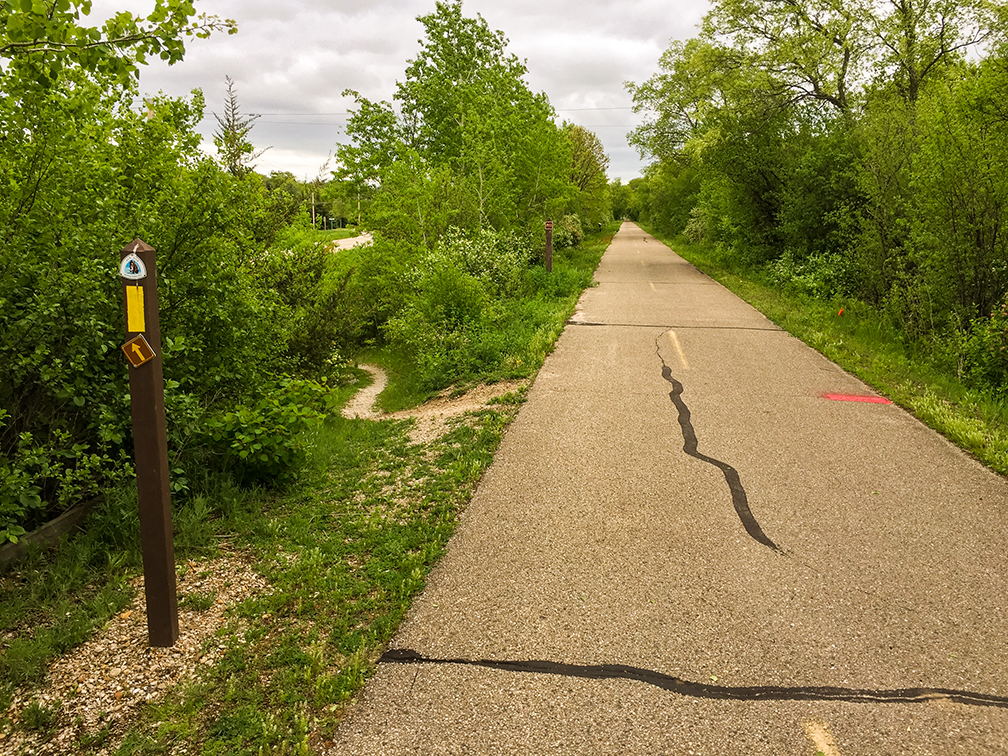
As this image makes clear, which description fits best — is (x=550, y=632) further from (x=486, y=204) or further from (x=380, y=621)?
(x=486, y=204)

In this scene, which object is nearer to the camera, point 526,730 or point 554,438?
point 526,730

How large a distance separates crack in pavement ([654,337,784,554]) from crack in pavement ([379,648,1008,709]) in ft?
4.75

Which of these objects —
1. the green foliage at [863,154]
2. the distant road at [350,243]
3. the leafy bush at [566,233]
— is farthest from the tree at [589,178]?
the distant road at [350,243]

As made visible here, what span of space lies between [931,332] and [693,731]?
31.6 feet

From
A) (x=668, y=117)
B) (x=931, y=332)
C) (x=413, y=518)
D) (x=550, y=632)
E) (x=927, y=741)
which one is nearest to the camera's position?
(x=927, y=741)

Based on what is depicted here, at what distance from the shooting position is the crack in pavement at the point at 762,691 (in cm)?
320

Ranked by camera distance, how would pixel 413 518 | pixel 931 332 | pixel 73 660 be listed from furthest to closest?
pixel 931 332 < pixel 413 518 < pixel 73 660

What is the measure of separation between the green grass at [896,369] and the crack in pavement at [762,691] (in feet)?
12.9

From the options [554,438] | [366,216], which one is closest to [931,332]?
[554,438]

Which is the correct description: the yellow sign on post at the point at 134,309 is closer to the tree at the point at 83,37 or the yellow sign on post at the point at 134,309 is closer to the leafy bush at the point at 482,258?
the tree at the point at 83,37

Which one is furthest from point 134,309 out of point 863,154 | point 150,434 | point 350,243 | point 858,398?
point 350,243

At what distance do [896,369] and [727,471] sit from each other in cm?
540

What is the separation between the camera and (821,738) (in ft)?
9.64

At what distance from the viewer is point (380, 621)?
3777 millimetres
